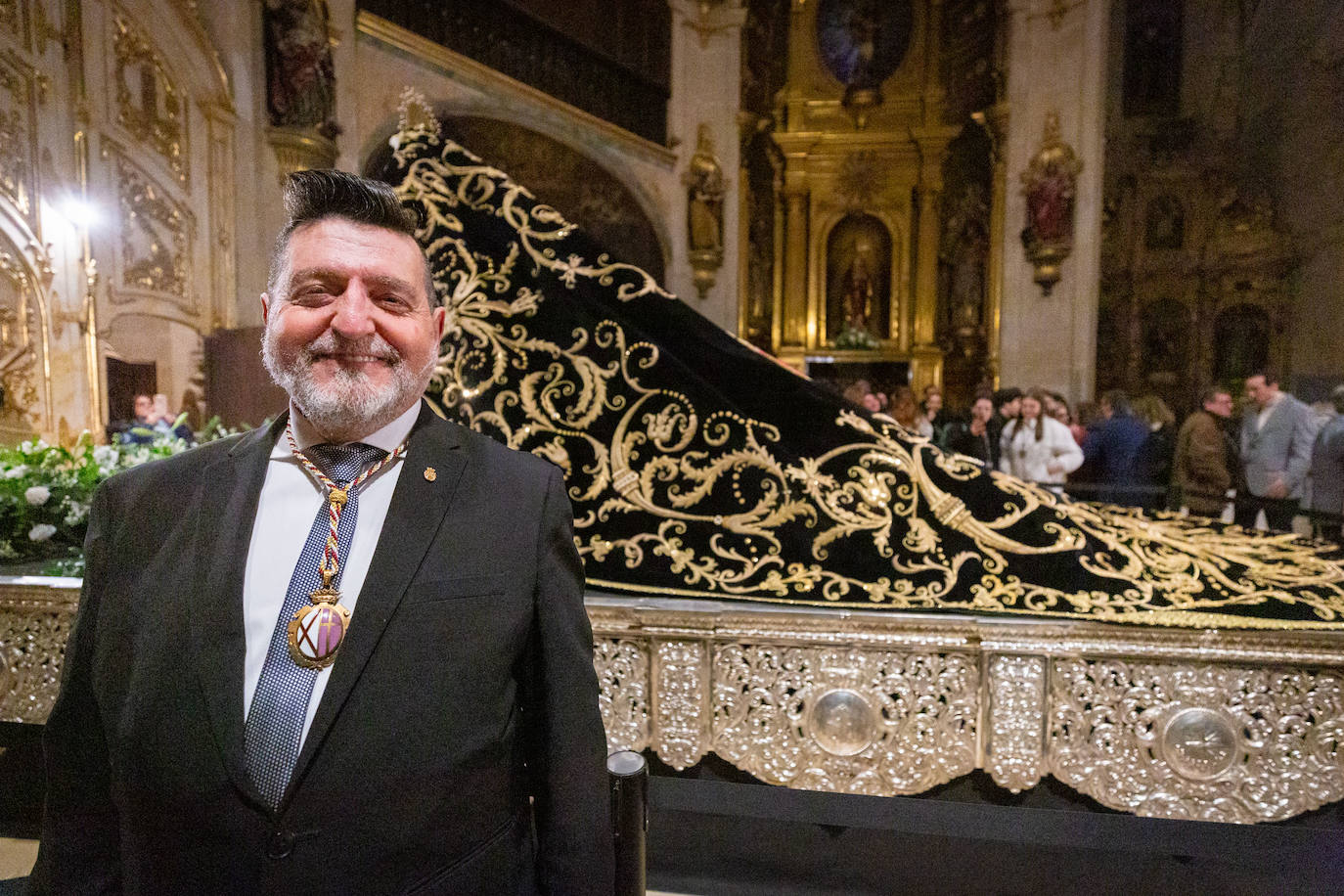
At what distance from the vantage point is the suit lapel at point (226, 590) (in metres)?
0.72

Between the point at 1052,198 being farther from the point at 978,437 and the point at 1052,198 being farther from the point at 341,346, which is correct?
the point at 341,346

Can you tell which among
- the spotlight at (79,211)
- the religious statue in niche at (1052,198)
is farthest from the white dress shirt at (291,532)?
the religious statue in niche at (1052,198)

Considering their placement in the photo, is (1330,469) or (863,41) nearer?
(1330,469)

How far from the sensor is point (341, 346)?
0.79 metres

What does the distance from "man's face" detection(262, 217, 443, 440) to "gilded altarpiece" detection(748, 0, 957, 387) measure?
971 centimetres

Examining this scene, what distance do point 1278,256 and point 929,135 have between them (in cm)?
469

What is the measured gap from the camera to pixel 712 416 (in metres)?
1.64

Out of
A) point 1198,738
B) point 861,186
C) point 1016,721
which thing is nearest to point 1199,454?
point 1198,738

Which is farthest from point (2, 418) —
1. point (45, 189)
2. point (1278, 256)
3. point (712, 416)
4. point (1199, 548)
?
point (1278, 256)

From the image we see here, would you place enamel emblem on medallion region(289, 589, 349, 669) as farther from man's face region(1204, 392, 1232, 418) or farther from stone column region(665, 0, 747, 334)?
stone column region(665, 0, 747, 334)

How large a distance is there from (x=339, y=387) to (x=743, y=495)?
3.37 ft

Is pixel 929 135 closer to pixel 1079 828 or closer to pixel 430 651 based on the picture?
pixel 1079 828

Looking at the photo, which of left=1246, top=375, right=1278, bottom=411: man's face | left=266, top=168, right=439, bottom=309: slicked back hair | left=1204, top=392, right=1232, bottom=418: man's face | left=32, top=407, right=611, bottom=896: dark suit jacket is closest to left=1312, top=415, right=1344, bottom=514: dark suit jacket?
left=1246, top=375, right=1278, bottom=411: man's face

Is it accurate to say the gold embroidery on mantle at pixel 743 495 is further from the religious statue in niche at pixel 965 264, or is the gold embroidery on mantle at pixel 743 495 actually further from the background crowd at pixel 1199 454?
the religious statue in niche at pixel 965 264
